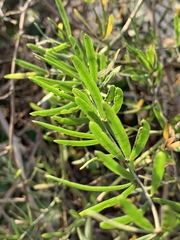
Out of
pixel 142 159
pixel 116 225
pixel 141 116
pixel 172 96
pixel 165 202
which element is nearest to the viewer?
pixel 116 225

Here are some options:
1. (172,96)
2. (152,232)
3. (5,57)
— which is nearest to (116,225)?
(152,232)

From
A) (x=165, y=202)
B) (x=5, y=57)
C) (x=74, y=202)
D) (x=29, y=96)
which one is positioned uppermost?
(x=5, y=57)

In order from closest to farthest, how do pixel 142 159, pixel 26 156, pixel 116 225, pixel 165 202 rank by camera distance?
pixel 116 225, pixel 165 202, pixel 142 159, pixel 26 156

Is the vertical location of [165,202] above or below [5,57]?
below

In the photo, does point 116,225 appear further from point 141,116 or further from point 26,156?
point 26,156

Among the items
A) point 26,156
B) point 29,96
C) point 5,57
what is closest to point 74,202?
point 26,156

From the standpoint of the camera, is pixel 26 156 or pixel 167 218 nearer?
pixel 167 218
